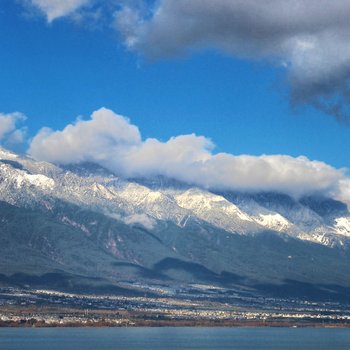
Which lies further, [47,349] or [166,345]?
[166,345]

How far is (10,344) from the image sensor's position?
190000mm

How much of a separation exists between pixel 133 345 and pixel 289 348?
34.7m

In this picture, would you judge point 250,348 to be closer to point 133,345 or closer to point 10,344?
point 133,345

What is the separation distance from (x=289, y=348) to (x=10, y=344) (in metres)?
60.9

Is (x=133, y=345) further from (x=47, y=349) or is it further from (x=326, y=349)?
(x=326, y=349)

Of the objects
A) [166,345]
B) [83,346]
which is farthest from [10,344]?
[166,345]

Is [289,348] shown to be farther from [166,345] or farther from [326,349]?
[166,345]

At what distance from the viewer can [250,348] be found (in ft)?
639

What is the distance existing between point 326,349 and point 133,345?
42.6 metres

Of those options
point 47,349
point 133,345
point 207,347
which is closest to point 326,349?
point 207,347

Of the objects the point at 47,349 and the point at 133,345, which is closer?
the point at 47,349

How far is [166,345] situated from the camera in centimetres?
19962

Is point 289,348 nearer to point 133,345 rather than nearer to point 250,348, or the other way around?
point 250,348

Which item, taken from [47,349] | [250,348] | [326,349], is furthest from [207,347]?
[47,349]
